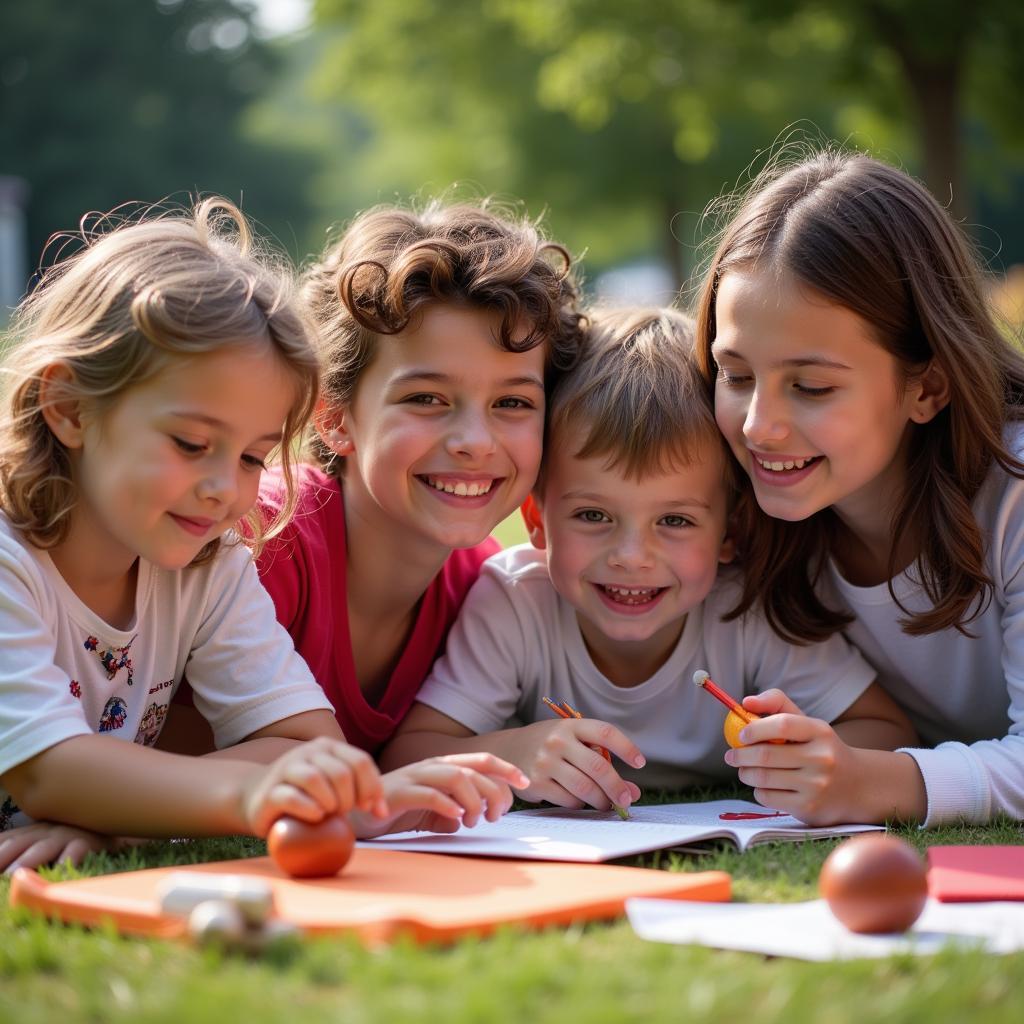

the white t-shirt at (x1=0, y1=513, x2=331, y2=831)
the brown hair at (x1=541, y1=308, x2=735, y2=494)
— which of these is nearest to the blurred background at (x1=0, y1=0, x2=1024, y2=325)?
the brown hair at (x1=541, y1=308, x2=735, y2=494)

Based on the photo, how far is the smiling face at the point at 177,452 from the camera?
242cm

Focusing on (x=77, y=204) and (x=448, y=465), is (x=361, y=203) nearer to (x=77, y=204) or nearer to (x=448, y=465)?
(x=77, y=204)

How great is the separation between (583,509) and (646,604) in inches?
9.9

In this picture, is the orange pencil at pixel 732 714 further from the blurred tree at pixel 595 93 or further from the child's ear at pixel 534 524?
the blurred tree at pixel 595 93

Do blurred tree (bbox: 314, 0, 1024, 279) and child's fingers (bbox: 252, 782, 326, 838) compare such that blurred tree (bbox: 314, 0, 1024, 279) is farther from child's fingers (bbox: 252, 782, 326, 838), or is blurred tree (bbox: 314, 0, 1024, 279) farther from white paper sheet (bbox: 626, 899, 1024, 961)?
child's fingers (bbox: 252, 782, 326, 838)

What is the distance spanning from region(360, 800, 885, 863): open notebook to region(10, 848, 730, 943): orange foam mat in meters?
0.06

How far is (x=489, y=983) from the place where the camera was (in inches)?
61.6

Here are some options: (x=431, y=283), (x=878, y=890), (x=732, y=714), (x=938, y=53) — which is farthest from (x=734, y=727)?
(x=938, y=53)

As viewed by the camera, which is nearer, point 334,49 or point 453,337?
point 453,337

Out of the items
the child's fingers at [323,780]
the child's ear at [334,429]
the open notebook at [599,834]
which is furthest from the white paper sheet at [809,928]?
the child's ear at [334,429]

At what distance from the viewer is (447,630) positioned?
341 cm

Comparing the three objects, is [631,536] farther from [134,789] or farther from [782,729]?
[134,789]

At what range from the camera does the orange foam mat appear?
70.4 inches

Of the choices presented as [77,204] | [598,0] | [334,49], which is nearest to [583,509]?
[598,0]
